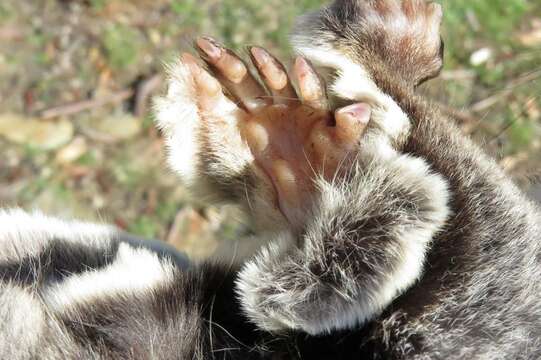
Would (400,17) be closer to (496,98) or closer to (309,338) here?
(309,338)

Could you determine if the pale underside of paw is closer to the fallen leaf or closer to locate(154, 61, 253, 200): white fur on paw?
locate(154, 61, 253, 200): white fur on paw

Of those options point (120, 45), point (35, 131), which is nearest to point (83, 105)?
point (35, 131)

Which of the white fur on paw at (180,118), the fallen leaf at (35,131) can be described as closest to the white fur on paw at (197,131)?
the white fur on paw at (180,118)

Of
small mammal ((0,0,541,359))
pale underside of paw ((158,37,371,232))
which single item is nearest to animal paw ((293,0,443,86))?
small mammal ((0,0,541,359))

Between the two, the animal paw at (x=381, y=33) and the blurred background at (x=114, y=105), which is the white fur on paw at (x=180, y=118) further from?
the blurred background at (x=114, y=105)

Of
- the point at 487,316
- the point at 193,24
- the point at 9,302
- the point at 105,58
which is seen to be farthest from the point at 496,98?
the point at 9,302

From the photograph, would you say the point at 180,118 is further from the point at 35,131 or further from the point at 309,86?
the point at 35,131
